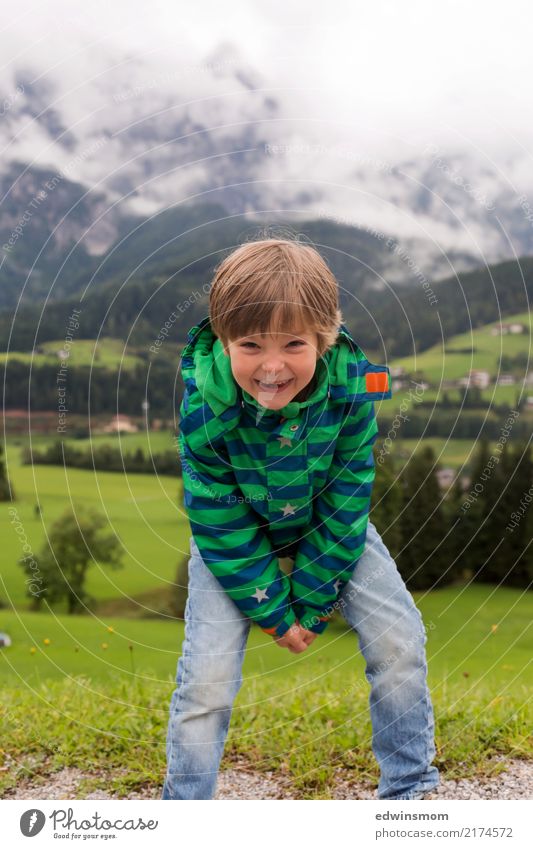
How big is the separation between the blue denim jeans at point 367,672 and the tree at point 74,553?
25.1 ft

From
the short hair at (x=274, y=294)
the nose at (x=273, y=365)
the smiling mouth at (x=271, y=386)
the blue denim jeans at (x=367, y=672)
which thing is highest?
the short hair at (x=274, y=294)

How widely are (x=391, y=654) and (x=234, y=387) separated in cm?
92

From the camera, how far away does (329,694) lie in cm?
348

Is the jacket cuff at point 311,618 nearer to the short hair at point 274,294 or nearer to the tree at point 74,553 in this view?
the short hair at point 274,294

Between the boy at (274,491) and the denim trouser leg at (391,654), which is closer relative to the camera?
the boy at (274,491)

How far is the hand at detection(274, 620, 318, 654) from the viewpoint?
8.04 ft

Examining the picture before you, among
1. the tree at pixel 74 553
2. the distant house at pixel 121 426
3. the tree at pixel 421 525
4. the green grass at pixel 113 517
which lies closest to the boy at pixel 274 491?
the green grass at pixel 113 517

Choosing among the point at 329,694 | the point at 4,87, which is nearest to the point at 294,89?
the point at 4,87

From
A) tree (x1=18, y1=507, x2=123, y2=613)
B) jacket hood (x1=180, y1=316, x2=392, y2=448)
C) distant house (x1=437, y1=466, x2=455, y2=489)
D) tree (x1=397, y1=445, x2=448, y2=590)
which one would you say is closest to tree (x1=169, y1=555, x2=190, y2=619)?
tree (x1=18, y1=507, x2=123, y2=613)

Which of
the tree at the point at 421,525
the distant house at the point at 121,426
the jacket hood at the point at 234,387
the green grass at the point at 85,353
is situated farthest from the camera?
the tree at the point at 421,525

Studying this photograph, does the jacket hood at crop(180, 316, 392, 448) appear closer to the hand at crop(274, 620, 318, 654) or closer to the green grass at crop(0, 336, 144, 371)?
the hand at crop(274, 620, 318, 654)

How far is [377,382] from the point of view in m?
2.34

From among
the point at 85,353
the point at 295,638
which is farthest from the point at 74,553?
the point at 295,638

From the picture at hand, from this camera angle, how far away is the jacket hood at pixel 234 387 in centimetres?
227
